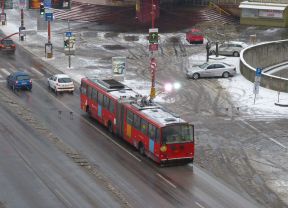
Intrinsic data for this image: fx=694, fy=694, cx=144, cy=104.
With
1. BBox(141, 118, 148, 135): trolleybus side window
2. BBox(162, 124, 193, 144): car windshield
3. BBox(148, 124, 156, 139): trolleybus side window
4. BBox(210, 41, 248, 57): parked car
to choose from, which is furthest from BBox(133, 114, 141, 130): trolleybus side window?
BBox(210, 41, 248, 57): parked car

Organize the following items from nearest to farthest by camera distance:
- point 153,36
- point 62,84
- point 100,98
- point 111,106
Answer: point 111,106 < point 100,98 < point 153,36 < point 62,84

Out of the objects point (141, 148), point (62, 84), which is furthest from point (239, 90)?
point (141, 148)

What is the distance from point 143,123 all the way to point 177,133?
2353mm

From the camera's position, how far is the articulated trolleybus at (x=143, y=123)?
37.5 meters

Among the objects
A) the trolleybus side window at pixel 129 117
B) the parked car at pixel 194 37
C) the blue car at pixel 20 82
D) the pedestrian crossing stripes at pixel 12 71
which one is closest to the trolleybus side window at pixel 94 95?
the trolleybus side window at pixel 129 117

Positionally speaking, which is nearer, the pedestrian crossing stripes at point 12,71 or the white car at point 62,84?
the white car at point 62,84

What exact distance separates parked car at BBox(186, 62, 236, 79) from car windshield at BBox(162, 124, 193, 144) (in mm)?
26421

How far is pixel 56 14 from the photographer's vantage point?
102750mm

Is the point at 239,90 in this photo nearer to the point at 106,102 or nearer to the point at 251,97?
the point at 251,97

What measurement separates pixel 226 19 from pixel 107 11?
60.1ft

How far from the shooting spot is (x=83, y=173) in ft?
118

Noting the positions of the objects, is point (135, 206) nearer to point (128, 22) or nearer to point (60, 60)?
point (60, 60)

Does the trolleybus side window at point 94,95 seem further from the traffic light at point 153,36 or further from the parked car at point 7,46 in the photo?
the parked car at point 7,46

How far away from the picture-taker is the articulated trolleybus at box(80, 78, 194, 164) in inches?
1475
